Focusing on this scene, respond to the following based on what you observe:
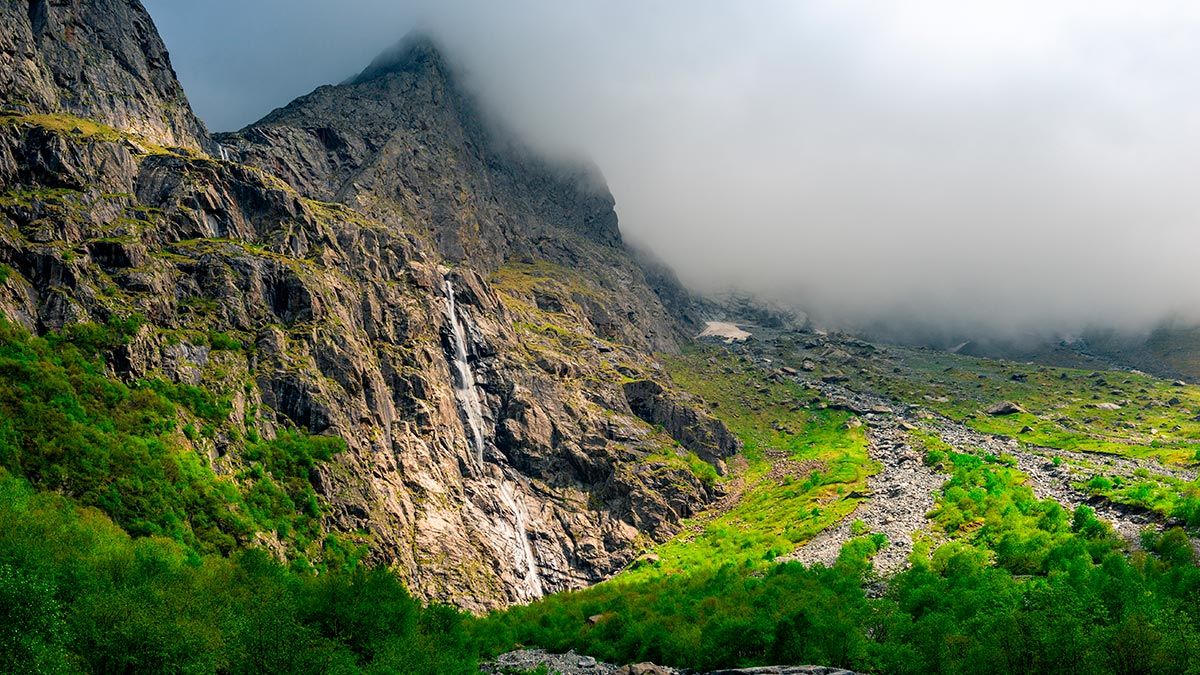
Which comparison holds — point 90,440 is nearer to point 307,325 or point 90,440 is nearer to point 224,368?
point 224,368

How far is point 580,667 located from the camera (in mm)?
83875

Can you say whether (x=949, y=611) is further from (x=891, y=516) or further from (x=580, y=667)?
(x=891, y=516)

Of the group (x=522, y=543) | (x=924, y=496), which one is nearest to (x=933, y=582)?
(x=924, y=496)

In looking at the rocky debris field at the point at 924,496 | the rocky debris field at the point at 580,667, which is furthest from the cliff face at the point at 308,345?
the rocky debris field at the point at 924,496

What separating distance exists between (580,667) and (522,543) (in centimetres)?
7915

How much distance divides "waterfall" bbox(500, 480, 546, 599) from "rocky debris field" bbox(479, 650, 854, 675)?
6066 centimetres

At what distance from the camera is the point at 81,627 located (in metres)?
59.7

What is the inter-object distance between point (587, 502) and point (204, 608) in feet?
380

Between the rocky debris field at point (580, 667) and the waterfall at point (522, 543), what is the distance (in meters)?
60.7

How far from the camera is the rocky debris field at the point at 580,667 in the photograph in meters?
65.2

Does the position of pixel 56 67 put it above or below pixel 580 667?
above

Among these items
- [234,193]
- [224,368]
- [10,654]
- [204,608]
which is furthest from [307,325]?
[10,654]

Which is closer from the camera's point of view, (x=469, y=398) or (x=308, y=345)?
(x=308, y=345)

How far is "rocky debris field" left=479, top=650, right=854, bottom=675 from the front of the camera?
214 feet
